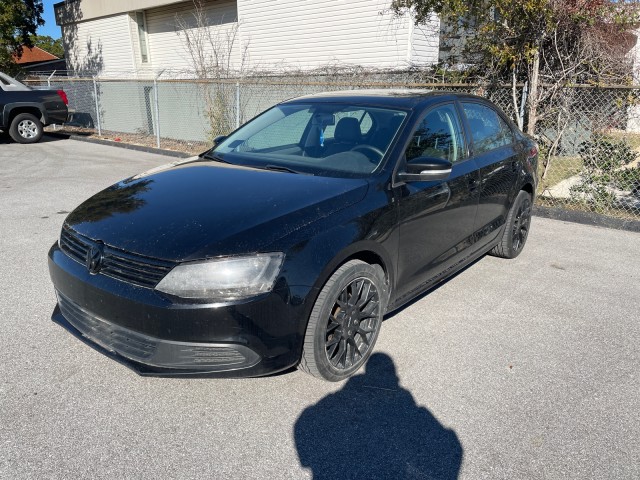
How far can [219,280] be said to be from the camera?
251 cm

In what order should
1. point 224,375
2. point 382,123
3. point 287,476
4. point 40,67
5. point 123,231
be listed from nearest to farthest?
point 287,476, point 224,375, point 123,231, point 382,123, point 40,67

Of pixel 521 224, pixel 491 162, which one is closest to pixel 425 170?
pixel 491 162

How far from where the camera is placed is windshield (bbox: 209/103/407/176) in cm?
348

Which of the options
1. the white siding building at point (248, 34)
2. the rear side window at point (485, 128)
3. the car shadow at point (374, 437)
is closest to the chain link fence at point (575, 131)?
the white siding building at point (248, 34)

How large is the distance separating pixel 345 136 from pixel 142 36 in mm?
19936

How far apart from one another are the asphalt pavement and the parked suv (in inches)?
404

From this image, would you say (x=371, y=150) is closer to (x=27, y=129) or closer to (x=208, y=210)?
(x=208, y=210)

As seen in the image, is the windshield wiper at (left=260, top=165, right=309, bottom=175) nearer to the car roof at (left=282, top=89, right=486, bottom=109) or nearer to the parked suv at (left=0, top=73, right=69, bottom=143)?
the car roof at (left=282, top=89, right=486, bottom=109)

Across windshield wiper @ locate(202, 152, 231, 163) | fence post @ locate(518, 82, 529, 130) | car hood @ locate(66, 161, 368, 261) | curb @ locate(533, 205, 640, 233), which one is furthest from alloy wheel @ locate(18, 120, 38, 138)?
curb @ locate(533, 205, 640, 233)

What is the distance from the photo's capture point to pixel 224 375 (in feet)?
8.55

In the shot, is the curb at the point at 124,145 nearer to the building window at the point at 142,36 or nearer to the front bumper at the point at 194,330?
→ the building window at the point at 142,36

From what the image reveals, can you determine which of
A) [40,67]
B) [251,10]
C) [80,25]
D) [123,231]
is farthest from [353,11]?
[40,67]

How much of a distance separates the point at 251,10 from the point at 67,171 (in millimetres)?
8667

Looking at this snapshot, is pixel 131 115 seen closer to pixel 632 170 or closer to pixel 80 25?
pixel 80 25
